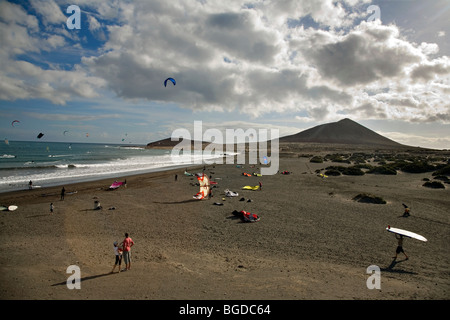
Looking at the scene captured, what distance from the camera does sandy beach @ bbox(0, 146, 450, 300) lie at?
677cm

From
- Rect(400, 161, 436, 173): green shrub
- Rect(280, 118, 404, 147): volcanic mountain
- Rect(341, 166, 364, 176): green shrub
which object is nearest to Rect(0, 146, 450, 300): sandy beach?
Rect(341, 166, 364, 176): green shrub

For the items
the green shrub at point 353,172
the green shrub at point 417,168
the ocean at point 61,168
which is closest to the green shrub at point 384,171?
the green shrub at point 417,168

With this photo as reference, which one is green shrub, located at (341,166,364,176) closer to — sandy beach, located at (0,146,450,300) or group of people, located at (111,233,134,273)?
sandy beach, located at (0,146,450,300)

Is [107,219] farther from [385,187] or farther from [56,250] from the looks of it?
[385,187]

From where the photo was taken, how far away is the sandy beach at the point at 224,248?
6770 mm

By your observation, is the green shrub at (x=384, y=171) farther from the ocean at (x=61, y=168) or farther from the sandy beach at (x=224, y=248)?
the ocean at (x=61, y=168)

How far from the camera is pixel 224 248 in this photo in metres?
10.1

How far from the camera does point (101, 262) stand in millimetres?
8617

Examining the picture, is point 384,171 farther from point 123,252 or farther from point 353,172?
point 123,252

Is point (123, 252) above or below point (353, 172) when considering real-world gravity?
below

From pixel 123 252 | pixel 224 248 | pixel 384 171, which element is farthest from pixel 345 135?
pixel 123 252
